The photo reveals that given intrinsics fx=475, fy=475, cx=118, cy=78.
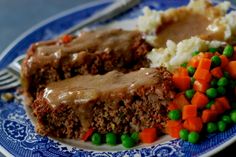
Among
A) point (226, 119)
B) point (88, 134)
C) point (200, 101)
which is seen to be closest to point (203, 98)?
point (200, 101)

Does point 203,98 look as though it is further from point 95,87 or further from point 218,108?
point 95,87

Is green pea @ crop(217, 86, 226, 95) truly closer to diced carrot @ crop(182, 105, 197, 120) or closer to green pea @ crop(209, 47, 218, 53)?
diced carrot @ crop(182, 105, 197, 120)

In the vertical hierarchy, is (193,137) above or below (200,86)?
below

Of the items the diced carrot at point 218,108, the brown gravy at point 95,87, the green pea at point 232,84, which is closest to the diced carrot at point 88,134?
the brown gravy at point 95,87

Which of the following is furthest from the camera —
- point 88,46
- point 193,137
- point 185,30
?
point 185,30

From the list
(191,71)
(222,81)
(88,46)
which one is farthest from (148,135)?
(88,46)

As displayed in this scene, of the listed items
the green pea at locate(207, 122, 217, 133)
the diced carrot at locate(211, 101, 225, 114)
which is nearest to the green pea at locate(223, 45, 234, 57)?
the diced carrot at locate(211, 101, 225, 114)

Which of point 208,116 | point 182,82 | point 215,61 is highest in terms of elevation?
point 215,61

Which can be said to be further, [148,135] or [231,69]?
[231,69]

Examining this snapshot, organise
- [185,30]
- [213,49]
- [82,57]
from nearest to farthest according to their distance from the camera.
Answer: [213,49], [82,57], [185,30]
